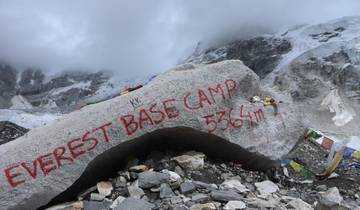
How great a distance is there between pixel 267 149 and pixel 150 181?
7.97ft

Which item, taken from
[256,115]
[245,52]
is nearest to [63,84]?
[245,52]

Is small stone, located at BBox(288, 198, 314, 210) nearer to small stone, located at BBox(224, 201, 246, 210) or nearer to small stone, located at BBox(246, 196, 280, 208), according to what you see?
small stone, located at BBox(246, 196, 280, 208)

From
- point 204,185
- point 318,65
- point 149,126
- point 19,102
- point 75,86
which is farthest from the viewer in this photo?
point 75,86

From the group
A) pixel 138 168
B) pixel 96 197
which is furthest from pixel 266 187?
pixel 96 197

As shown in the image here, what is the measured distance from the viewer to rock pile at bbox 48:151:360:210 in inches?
240

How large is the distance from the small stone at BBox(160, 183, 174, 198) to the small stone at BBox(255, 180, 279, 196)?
60.6 inches

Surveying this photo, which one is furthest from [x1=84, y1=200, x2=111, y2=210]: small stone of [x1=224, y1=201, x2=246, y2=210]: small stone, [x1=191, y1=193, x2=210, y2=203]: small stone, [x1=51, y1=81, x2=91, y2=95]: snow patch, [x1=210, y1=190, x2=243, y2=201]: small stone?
[x1=51, y1=81, x2=91, y2=95]: snow patch

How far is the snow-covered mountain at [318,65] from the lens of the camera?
65.9 meters

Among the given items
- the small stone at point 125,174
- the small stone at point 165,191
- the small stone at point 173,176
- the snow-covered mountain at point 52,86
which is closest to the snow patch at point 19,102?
the snow-covered mountain at point 52,86

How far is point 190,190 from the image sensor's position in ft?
21.1

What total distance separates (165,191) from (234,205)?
961 mm

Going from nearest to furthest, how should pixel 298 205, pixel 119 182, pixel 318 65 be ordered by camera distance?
pixel 298 205 → pixel 119 182 → pixel 318 65

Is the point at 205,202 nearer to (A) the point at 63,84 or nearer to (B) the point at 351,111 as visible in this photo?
(B) the point at 351,111

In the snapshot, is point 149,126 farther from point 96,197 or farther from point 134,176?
point 96,197
